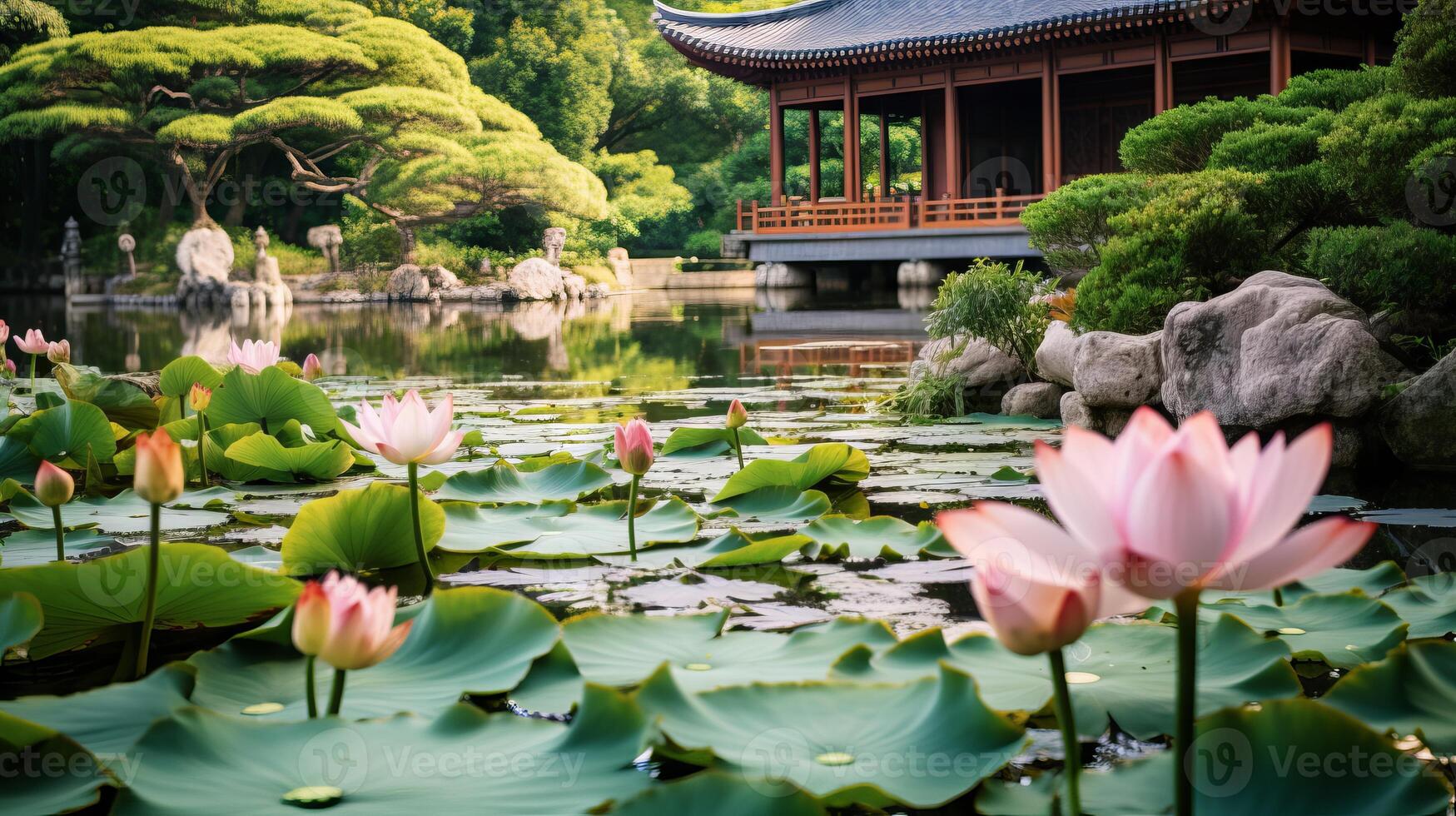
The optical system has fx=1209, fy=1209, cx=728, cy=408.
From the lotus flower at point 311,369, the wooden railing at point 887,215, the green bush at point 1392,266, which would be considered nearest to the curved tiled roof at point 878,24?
the wooden railing at point 887,215

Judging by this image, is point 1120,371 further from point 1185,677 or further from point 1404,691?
point 1185,677

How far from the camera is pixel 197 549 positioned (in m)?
1.50

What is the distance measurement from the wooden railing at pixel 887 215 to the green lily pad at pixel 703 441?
1069 cm

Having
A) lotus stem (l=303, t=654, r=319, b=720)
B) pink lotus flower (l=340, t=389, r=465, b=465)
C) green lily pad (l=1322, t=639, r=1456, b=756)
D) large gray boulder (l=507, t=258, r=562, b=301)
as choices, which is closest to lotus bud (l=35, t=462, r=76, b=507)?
pink lotus flower (l=340, t=389, r=465, b=465)

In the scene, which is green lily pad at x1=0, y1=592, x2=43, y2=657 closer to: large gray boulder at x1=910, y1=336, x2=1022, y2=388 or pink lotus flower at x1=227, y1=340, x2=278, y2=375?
pink lotus flower at x1=227, y1=340, x2=278, y2=375

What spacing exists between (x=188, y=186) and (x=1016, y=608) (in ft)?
67.2

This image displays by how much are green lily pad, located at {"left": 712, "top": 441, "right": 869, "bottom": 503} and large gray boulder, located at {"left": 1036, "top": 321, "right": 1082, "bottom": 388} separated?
155 cm

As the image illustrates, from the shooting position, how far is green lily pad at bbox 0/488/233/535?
2.32 m

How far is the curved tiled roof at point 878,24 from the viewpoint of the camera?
12750 millimetres

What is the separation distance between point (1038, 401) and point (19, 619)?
3841 mm

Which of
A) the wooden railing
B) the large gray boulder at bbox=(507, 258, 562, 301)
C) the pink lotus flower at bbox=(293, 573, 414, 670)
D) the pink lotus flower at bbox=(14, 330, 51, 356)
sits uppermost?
the wooden railing

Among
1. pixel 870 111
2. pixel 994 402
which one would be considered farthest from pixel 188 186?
pixel 994 402

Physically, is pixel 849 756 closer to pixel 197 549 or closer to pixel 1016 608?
pixel 1016 608

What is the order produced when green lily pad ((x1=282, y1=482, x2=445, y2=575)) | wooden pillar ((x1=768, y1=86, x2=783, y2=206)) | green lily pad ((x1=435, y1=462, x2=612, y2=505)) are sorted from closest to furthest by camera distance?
green lily pad ((x1=282, y1=482, x2=445, y2=575)) < green lily pad ((x1=435, y1=462, x2=612, y2=505)) < wooden pillar ((x1=768, y1=86, x2=783, y2=206))
